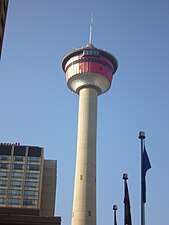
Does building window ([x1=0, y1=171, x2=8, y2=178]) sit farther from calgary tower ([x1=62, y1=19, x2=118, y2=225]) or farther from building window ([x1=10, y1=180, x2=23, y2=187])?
calgary tower ([x1=62, y1=19, x2=118, y2=225])

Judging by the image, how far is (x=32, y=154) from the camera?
165375mm

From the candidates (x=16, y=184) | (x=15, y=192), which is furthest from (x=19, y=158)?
(x=15, y=192)

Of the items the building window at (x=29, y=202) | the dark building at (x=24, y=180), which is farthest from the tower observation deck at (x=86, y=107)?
the building window at (x=29, y=202)

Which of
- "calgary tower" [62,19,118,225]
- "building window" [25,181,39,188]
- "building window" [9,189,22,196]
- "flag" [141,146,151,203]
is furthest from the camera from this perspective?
"building window" [25,181,39,188]

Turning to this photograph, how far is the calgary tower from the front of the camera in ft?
420

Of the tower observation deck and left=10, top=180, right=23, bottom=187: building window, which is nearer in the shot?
the tower observation deck

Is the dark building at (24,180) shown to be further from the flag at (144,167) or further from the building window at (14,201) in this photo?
the flag at (144,167)

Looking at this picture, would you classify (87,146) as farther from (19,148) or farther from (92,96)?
(19,148)

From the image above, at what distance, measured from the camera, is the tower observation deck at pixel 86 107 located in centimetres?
12800

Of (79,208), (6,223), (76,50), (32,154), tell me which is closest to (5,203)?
(32,154)

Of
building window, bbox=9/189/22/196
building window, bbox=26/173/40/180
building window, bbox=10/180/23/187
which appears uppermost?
building window, bbox=26/173/40/180

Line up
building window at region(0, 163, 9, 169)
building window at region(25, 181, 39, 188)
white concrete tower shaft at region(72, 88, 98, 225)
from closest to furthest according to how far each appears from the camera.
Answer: white concrete tower shaft at region(72, 88, 98, 225), building window at region(25, 181, 39, 188), building window at region(0, 163, 9, 169)

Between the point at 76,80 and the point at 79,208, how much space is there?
45.7 metres

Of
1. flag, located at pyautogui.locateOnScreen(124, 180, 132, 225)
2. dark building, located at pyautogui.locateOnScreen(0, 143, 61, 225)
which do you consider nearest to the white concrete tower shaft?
dark building, located at pyautogui.locateOnScreen(0, 143, 61, 225)
